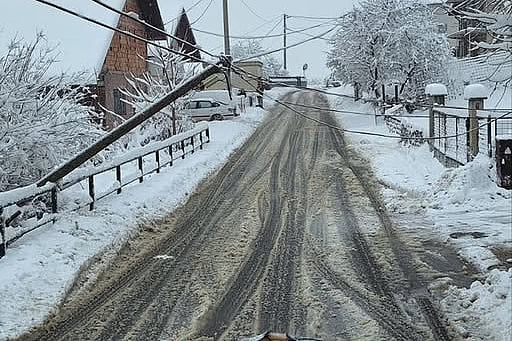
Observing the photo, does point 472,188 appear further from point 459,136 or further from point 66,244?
point 66,244

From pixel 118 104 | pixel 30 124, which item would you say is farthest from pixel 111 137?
pixel 118 104

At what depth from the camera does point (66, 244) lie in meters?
9.84

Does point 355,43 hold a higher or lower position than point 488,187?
higher

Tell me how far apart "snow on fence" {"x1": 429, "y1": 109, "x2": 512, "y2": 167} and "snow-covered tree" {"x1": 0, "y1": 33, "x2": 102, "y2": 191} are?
8085mm

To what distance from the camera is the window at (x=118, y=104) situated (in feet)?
101

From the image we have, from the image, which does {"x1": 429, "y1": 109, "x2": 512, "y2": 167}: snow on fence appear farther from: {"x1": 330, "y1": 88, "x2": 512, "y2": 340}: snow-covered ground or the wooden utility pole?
the wooden utility pole

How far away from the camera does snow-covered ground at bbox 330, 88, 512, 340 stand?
6.94 m

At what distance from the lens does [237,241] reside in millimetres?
10781

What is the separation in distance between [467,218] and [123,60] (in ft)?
78.2

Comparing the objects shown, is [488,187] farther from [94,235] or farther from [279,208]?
[94,235]

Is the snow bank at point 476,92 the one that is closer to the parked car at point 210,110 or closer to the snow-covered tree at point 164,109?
the snow-covered tree at point 164,109

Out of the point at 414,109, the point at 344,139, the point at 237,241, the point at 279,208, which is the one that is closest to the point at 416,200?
the point at 279,208

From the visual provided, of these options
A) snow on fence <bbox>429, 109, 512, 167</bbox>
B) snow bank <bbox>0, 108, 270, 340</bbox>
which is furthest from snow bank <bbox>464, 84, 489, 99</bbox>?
snow bank <bbox>0, 108, 270, 340</bbox>

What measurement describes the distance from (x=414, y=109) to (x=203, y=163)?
19.9 m
